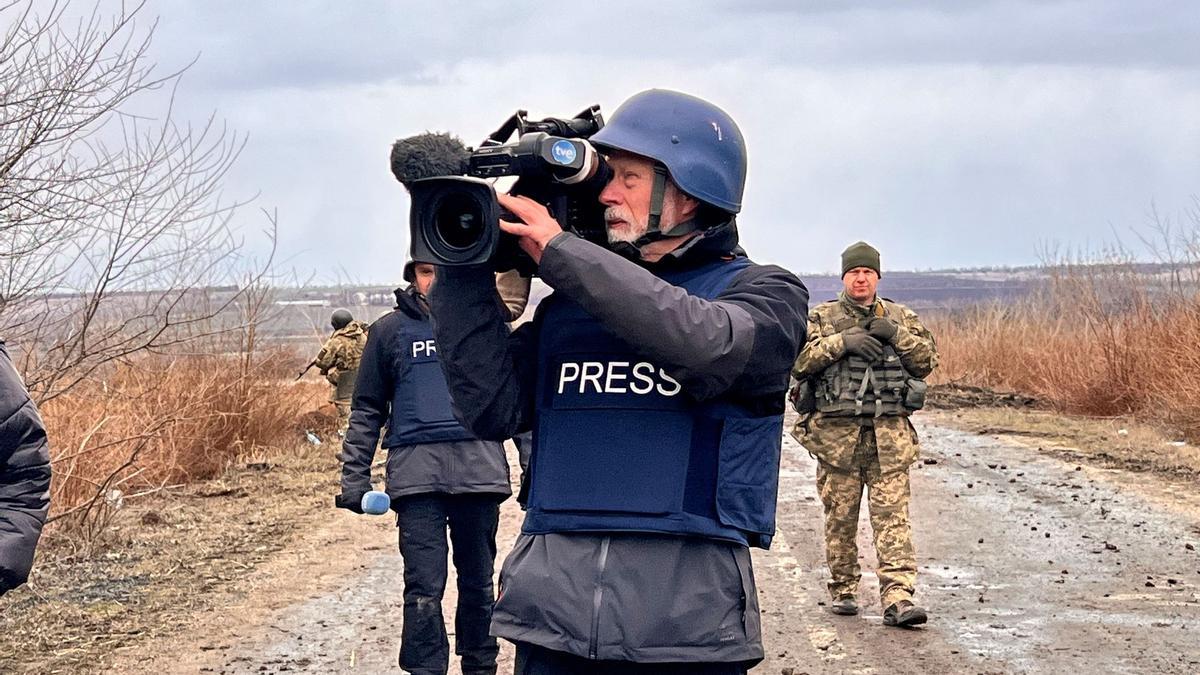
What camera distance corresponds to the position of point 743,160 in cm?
360

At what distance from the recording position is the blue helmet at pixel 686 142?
136 inches

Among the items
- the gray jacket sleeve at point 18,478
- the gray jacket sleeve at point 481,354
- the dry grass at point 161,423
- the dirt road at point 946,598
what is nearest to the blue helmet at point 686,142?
the gray jacket sleeve at point 481,354

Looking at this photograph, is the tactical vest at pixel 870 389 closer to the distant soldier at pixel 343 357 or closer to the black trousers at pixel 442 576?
the black trousers at pixel 442 576

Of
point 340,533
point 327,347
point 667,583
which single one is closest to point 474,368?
point 667,583

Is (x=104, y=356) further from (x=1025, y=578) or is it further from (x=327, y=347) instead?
(x=327, y=347)

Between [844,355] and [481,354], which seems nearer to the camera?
[481,354]

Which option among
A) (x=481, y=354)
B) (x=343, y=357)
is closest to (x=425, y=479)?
(x=481, y=354)

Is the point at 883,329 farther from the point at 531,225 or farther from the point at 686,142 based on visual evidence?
the point at 531,225

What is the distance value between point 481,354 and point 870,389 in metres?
5.77

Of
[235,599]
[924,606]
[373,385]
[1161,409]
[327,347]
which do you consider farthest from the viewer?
[1161,409]

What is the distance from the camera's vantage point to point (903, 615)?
27.5 ft

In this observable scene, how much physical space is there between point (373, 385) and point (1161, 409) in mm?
16731

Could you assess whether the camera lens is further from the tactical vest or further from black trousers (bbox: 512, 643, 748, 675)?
the tactical vest

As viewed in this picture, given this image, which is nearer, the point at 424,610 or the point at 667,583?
the point at 667,583
